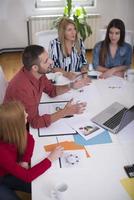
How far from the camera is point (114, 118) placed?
1896mm

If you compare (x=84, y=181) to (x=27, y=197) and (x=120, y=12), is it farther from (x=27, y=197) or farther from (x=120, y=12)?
(x=120, y=12)

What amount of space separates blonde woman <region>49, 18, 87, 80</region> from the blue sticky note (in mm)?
1179

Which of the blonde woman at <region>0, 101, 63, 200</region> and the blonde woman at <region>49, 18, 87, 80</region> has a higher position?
the blonde woman at <region>49, 18, 87, 80</region>

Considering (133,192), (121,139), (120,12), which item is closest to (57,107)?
(121,139)

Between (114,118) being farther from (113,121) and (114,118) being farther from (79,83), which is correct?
(79,83)

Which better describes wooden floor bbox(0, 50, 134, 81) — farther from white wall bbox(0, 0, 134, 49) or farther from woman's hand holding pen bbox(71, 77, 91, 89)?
woman's hand holding pen bbox(71, 77, 91, 89)

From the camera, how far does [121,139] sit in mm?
1695

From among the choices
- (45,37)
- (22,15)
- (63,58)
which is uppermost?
(22,15)

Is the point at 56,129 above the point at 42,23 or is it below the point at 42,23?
below

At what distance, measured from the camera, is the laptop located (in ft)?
5.67

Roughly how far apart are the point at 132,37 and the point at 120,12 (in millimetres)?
2076

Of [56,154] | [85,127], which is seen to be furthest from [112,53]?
[56,154]

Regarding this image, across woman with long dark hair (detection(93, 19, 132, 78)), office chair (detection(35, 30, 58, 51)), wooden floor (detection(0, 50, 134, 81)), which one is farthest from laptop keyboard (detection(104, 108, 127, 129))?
wooden floor (detection(0, 50, 134, 81))

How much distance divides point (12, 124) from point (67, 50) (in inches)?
63.4
